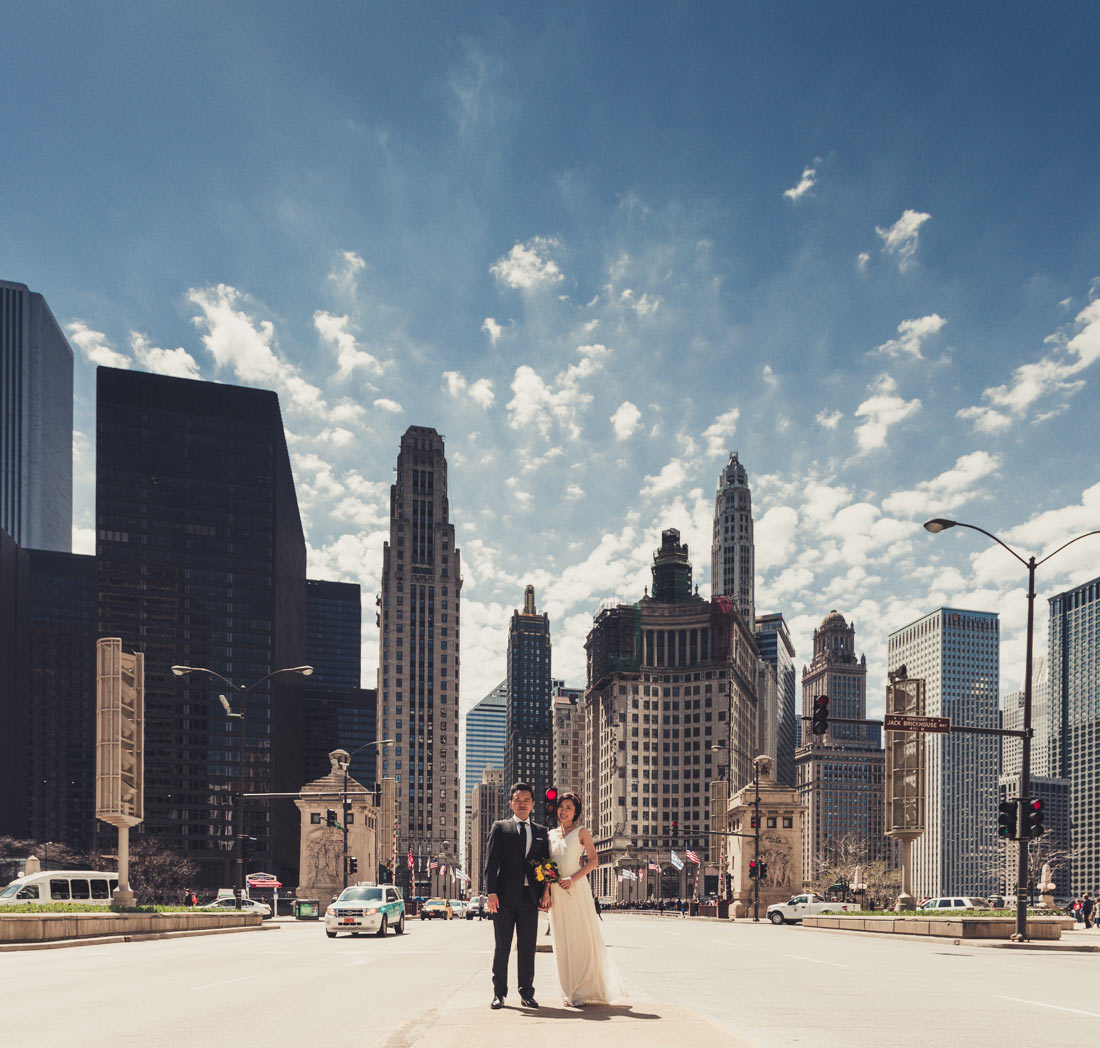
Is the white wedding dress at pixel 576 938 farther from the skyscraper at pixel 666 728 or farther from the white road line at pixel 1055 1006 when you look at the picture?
the skyscraper at pixel 666 728

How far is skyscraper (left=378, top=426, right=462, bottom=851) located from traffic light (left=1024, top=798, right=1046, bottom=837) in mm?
152371

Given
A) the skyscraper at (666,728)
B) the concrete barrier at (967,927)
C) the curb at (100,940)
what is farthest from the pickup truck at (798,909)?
the skyscraper at (666,728)

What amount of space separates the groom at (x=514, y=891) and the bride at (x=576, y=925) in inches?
7.0

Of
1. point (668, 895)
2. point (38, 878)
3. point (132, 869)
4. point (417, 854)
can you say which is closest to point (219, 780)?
point (417, 854)

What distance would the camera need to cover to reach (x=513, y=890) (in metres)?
9.45

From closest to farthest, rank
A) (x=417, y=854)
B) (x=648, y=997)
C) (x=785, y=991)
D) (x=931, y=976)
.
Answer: (x=648, y=997) < (x=785, y=991) < (x=931, y=976) < (x=417, y=854)

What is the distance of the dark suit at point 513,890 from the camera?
9438 millimetres

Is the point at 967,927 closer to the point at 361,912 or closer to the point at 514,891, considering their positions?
the point at 361,912

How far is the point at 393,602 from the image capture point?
589 ft

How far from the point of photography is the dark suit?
9438mm

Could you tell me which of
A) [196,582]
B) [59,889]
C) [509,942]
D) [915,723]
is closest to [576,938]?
[509,942]

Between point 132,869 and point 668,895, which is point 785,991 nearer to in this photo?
point 132,869

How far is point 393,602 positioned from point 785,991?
169 meters

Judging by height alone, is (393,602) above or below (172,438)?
below
